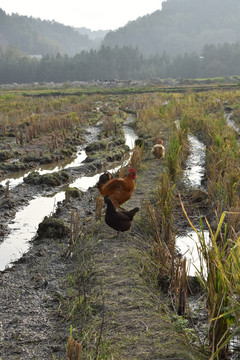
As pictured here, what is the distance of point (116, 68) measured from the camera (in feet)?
316

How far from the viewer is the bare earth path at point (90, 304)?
302cm

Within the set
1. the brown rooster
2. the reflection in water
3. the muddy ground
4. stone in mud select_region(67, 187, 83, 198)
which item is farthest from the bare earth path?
stone in mud select_region(67, 187, 83, 198)

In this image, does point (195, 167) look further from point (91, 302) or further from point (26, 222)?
point (91, 302)

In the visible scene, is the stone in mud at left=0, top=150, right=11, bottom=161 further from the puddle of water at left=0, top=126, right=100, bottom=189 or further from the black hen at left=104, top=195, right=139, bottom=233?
the black hen at left=104, top=195, right=139, bottom=233

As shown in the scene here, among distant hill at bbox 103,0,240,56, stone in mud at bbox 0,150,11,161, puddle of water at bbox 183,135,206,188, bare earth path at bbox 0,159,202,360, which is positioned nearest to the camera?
bare earth path at bbox 0,159,202,360

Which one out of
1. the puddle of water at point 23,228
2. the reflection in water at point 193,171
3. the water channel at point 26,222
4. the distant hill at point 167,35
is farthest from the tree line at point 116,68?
the puddle of water at point 23,228

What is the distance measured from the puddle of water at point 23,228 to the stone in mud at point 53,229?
275 mm

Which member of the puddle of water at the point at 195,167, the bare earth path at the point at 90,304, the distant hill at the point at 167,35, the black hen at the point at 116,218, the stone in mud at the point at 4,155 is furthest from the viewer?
the distant hill at the point at 167,35

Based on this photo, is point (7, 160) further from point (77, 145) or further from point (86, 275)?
point (86, 275)

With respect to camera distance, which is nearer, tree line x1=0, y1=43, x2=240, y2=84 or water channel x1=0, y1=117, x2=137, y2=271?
water channel x1=0, y1=117, x2=137, y2=271

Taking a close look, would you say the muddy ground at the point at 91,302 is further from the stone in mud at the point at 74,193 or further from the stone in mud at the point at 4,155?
the stone in mud at the point at 4,155

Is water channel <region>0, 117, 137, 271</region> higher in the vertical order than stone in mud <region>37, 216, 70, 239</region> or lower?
lower

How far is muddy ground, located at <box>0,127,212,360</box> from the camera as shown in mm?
3021

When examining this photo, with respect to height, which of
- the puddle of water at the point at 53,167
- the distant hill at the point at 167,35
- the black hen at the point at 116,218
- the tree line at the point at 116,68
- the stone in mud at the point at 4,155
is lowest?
the puddle of water at the point at 53,167
